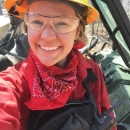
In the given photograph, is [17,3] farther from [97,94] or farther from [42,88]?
[97,94]

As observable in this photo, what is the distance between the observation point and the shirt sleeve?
41.2 inches

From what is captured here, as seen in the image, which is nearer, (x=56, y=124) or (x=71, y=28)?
(x=56, y=124)

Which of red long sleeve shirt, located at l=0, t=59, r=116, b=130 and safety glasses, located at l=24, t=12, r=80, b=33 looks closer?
red long sleeve shirt, located at l=0, t=59, r=116, b=130

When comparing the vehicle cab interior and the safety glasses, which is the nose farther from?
the vehicle cab interior

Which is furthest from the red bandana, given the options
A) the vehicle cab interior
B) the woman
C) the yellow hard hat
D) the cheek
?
the vehicle cab interior

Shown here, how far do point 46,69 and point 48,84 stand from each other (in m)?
0.07

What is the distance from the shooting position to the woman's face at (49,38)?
49.5 inches

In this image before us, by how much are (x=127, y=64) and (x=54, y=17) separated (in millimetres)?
1217

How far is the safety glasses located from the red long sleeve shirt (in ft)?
0.57

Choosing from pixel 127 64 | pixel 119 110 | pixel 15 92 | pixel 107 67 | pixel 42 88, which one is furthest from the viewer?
pixel 107 67

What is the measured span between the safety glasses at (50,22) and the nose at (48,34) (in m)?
0.01

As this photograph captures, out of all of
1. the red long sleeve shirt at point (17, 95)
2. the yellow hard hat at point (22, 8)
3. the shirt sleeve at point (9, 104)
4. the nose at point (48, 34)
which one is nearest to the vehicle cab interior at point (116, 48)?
the yellow hard hat at point (22, 8)

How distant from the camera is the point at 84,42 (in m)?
1.57

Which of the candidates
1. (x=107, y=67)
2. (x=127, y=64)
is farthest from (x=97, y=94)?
(x=107, y=67)
